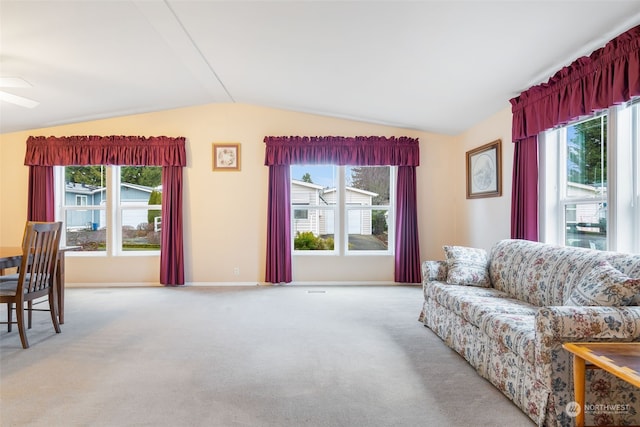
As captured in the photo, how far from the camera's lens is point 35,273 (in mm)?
2990

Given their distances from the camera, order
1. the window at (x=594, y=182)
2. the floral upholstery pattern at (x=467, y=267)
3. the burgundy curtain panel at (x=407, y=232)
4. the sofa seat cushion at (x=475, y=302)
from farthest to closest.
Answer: the burgundy curtain panel at (x=407, y=232), the floral upholstery pattern at (x=467, y=267), the window at (x=594, y=182), the sofa seat cushion at (x=475, y=302)

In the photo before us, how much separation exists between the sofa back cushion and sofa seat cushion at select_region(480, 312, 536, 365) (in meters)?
0.38

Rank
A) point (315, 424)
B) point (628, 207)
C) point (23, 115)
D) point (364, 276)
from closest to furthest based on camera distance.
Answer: point (315, 424) < point (628, 207) < point (23, 115) < point (364, 276)

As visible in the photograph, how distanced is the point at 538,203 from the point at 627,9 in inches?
69.2

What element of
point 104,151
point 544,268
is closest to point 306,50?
point 544,268

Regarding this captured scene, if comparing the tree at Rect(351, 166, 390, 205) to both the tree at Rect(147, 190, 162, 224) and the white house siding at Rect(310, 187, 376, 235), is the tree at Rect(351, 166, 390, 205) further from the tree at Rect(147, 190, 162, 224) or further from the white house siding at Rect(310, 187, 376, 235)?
the tree at Rect(147, 190, 162, 224)

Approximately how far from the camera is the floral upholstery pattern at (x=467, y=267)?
320 centimetres

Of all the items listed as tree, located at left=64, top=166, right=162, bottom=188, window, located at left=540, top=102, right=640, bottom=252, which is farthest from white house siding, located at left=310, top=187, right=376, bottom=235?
tree, located at left=64, top=166, right=162, bottom=188

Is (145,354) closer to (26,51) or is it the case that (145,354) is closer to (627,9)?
(26,51)

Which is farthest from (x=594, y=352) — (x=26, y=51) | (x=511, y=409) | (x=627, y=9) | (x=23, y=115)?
(x=23, y=115)

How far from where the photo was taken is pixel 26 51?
3131mm

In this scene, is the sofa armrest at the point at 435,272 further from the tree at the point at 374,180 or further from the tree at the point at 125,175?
the tree at the point at 125,175
